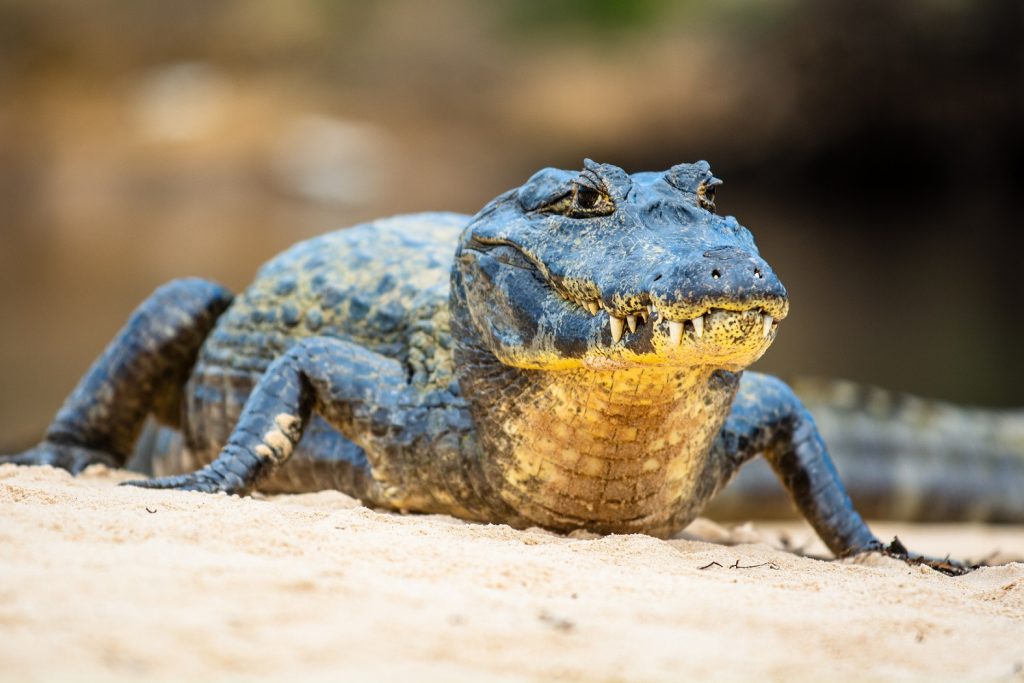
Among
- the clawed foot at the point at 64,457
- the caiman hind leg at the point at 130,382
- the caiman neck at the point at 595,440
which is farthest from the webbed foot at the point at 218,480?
the caiman hind leg at the point at 130,382

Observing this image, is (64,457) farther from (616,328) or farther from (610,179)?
(616,328)

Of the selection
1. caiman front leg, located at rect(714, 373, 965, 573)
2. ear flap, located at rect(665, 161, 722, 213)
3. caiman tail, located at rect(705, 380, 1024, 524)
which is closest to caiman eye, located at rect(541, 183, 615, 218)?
ear flap, located at rect(665, 161, 722, 213)

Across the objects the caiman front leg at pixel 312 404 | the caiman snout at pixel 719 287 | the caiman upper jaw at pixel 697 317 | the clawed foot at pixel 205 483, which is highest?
the caiman snout at pixel 719 287

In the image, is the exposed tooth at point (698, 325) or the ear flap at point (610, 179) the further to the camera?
the ear flap at point (610, 179)

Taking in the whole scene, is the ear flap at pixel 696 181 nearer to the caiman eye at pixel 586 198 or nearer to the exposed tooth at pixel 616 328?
the caiman eye at pixel 586 198

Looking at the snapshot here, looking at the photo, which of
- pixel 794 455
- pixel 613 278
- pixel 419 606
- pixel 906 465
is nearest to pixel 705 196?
pixel 613 278

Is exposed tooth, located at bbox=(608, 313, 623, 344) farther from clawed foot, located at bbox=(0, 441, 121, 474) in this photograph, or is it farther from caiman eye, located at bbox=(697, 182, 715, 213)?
clawed foot, located at bbox=(0, 441, 121, 474)

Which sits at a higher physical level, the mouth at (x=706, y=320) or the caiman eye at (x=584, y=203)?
the caiman eye at (x=584, y=203)
